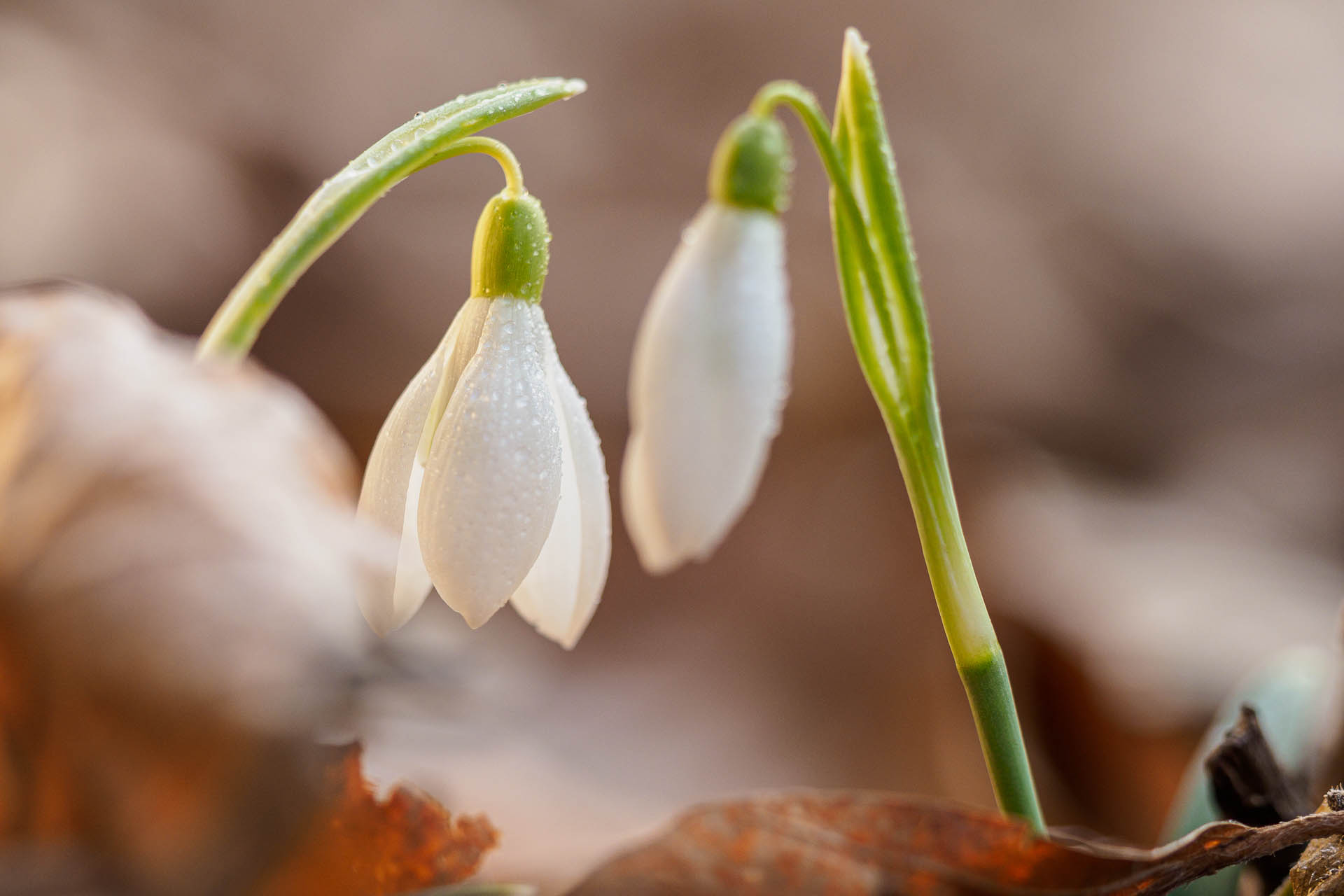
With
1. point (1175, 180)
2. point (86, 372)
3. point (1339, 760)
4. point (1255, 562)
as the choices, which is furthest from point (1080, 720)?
point (1175, 180)

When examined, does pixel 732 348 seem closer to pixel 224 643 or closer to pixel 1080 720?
pixel 224 643

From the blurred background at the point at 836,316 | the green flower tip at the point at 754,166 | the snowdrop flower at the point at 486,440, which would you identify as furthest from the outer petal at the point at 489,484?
the blurred background at the point at 836,316

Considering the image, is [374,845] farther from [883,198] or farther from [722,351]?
[883,198]

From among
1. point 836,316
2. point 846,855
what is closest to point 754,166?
point 846,855

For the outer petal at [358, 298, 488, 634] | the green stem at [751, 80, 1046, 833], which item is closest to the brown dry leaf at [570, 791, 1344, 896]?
the green stem at [751, 80, 1046, 833]

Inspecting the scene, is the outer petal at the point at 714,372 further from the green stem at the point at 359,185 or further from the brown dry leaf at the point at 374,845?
the brown dry leaf at the point at 374,845

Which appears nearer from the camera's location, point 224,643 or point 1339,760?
point 1339,760
